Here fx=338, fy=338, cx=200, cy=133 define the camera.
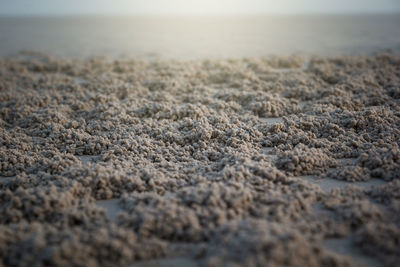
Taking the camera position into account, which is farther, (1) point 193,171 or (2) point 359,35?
(2) point 359,35

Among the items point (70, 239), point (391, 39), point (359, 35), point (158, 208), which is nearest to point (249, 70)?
point (158, 208)

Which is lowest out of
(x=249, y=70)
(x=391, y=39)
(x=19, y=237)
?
(x=19, y=237)

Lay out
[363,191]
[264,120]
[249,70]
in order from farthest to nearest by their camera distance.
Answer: [249,70] → [264,120] → [363,191]

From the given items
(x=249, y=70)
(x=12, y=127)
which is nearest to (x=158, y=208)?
(x=12, y=127)

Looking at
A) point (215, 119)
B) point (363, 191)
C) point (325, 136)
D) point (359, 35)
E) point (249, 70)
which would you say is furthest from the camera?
point (359, 35)

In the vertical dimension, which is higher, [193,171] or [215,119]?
[215,119]

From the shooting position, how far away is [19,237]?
81.4 inches

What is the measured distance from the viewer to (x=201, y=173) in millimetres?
2812

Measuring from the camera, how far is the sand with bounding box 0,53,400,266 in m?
1.98

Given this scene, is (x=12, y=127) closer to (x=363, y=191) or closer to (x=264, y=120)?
(x=264, y=120)

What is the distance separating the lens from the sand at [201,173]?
→ 1979mm

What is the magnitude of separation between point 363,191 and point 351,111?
66.0 inches

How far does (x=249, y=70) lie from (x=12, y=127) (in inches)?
151

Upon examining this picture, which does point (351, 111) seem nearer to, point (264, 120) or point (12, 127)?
point (264, 120)
